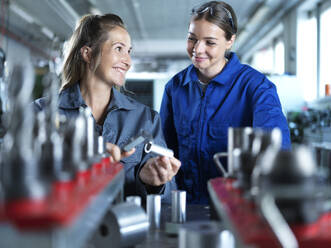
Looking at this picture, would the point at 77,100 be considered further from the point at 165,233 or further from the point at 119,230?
the point at 119,230

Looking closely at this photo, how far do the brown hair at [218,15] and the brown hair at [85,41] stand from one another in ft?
1.23

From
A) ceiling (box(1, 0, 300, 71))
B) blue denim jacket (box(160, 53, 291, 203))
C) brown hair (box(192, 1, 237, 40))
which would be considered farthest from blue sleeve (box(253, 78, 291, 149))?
ceiling (box(1, 0, 300, 71))

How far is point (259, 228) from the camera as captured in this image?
2.25 ft

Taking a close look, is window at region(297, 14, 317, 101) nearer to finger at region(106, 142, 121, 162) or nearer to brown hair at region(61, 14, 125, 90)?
brown hair at region(61, 14, 125, 90)

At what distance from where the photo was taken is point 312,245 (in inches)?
28.5

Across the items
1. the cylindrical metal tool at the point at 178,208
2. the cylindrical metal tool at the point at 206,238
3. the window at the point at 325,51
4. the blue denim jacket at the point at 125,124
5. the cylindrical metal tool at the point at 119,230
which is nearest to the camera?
the cylindrical metal tool at the point at 206,238

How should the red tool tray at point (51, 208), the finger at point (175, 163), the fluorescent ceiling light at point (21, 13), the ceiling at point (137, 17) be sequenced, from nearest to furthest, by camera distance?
1. the red tool tray at point (51, 208)
2. the finger at point (175, 163)
3. the ceiling at point (137, 17)
4. the fluorescent ceiling light at point (21, 13)

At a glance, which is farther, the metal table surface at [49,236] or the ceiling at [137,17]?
the ceiling at [137,17]

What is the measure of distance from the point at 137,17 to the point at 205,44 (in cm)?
640

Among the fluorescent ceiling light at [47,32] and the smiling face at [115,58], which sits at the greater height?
the fluorescent ceiling light at [47,32]

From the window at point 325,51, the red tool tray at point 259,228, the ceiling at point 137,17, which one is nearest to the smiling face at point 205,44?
the red tool tray at point 259,228

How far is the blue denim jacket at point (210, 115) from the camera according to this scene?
7.06 ft

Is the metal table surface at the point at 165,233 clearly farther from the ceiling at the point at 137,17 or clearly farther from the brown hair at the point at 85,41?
the ceiling at the point at 137,17

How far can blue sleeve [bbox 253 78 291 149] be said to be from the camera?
197 centimetres
